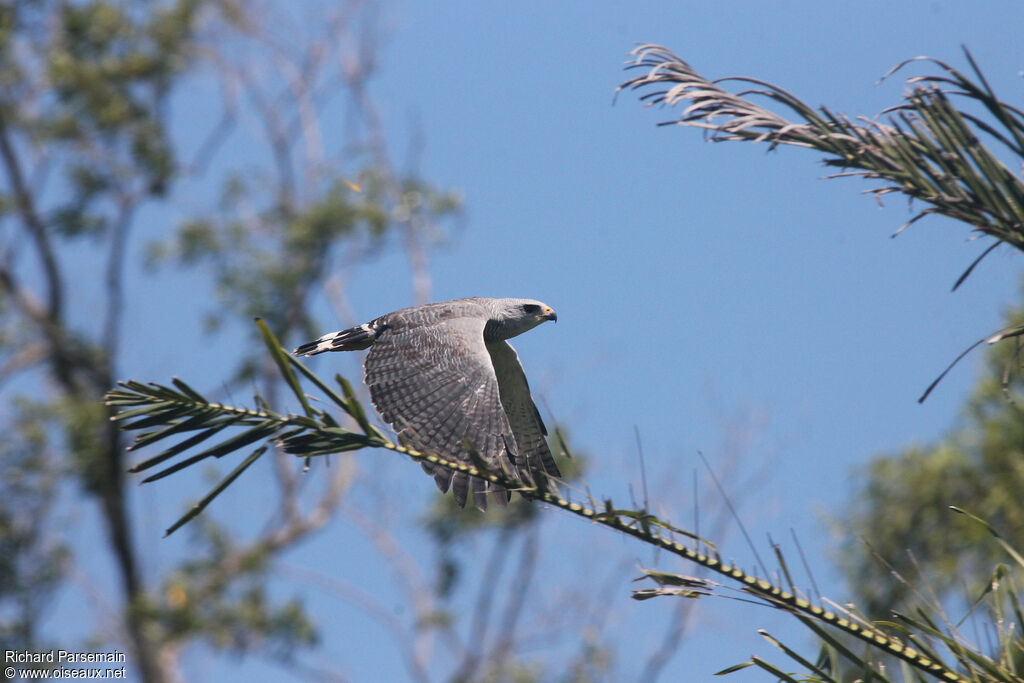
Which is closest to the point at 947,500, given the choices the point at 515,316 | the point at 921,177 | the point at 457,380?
the point at 515,316

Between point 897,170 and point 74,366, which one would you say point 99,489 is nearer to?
point 74,366

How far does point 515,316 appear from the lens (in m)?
6.89

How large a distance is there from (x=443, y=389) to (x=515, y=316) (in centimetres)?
189

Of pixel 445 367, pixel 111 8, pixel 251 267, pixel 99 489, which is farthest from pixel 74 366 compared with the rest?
pixel 445 367

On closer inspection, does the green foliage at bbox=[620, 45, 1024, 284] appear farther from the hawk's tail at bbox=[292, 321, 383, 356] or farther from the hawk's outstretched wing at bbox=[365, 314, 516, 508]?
the hawk's tail at bbox=[292, 321, 383, 356]

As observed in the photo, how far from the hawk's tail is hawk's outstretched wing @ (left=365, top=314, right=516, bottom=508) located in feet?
1.30

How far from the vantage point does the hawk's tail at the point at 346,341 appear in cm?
642

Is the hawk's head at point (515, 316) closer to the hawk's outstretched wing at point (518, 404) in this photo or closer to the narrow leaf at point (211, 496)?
the hawk's outstretched wing at point (518, 404)

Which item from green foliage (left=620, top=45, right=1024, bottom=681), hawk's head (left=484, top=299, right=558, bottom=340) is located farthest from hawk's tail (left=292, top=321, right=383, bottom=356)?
green foliage (left=620, top=45, right=1024, bottom=681)

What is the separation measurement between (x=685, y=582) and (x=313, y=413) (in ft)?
3.33

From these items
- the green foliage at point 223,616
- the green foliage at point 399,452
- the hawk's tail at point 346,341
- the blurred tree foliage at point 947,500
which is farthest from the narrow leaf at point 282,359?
the green foliage at point 223,616

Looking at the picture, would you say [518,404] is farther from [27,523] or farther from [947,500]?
[27,523]

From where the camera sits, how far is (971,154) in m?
2.71

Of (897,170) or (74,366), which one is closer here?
(897,170)
